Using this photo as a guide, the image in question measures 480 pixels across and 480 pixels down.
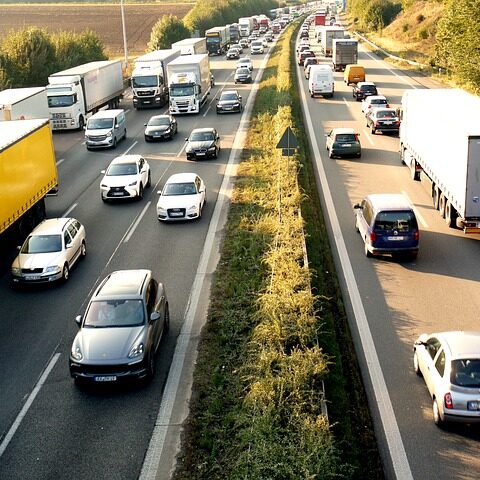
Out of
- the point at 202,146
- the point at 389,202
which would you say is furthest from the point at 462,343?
the point at 202,146

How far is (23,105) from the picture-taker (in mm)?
33844

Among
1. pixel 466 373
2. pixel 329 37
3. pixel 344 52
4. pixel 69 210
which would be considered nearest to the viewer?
pixel 466 373

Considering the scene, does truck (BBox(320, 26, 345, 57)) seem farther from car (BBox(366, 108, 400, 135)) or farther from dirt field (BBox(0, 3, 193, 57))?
car (BBox(366, 108, 400, 135))

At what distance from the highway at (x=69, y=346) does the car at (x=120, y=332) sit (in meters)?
0.46

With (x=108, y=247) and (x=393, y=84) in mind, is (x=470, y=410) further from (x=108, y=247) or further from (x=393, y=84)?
(x=393, y=84)

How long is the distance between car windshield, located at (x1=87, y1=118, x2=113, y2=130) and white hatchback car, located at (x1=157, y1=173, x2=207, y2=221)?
13540 millimetres

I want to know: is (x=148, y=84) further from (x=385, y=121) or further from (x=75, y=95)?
(x=385, y=121)

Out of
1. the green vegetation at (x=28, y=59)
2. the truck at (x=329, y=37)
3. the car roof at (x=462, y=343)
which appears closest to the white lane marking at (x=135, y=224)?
the car roof at (x=462, y=343)

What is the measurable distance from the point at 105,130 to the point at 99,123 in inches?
36.5

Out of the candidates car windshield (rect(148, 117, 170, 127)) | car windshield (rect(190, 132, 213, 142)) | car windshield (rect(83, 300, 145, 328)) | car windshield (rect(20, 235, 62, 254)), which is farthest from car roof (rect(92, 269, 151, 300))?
car windshield (rect(148, 117, 170, 127))

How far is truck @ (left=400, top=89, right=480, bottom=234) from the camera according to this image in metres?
20.6

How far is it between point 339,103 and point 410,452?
131ft

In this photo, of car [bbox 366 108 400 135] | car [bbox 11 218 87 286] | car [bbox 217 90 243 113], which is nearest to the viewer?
car [bbox 11 218 87 286]

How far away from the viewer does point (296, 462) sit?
33.9 ft
